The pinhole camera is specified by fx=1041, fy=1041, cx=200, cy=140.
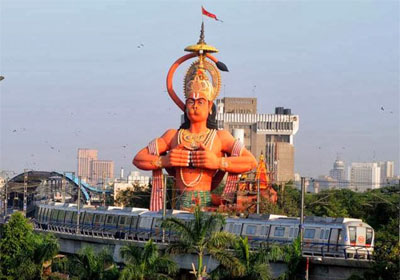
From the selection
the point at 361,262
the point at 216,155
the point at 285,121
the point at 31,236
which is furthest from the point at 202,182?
the point at 285,121

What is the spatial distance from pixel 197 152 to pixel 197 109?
2.89 metres

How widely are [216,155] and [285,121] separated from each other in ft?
345

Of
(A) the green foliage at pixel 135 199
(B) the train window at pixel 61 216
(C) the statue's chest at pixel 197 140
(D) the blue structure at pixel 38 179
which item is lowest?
(B) the train window at pixel 61 216

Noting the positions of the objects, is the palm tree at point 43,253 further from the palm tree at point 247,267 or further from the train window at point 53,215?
the train window at point 53,215

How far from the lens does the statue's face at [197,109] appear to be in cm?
6694

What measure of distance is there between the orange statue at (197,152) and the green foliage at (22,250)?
14798 mm

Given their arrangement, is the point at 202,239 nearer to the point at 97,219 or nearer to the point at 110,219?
the point at 110,219

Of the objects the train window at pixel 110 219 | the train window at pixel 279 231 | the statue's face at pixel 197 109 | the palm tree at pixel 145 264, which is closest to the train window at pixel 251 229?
the train window at pixel 279 231

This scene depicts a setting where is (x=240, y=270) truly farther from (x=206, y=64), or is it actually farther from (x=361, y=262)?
(x=206, y=64)

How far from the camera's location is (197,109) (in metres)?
66.9

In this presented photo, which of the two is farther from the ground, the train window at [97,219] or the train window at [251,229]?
the train window at [251,229]

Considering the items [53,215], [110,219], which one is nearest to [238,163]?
[110,219]

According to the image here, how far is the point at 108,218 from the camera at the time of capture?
217 ft

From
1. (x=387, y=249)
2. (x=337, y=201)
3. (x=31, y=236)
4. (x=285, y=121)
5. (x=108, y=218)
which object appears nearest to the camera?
(x=387, y=249)
